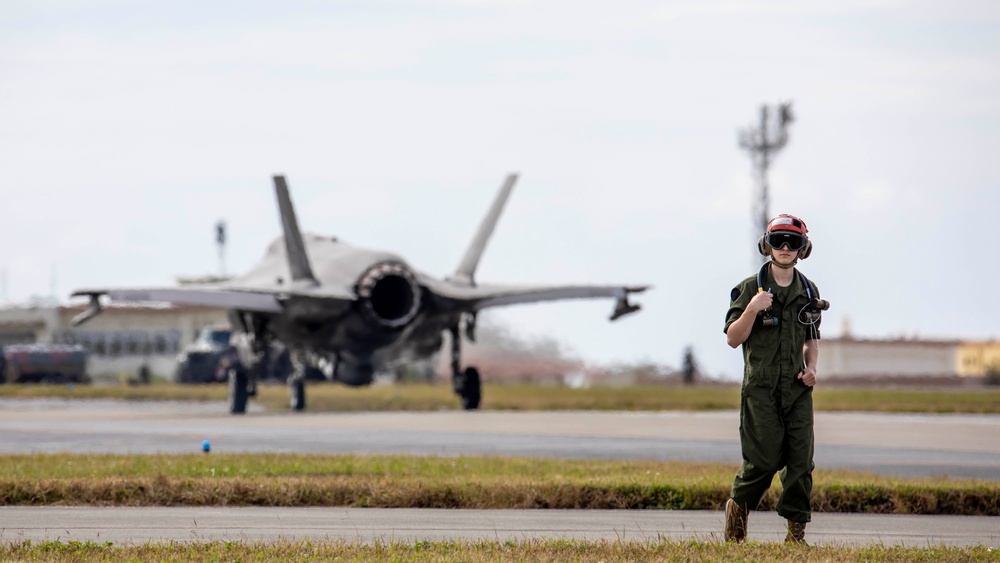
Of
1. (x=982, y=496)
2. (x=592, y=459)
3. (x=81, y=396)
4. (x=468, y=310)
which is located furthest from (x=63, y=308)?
(x=982, y=496)

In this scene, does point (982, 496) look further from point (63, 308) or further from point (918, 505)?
point (63, 308)

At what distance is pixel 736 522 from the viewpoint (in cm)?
921

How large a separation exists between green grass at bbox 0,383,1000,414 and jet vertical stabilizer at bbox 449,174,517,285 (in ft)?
10.3

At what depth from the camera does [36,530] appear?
33.2ft

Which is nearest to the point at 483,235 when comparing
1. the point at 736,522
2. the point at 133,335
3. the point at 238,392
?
the point at 238,392

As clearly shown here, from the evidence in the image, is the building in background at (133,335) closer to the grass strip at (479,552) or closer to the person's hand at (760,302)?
the grass strip at (479,552)

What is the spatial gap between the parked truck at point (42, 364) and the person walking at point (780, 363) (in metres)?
54.3

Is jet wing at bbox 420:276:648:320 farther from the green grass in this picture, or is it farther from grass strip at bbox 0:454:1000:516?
grass strip at bbox 0:454:1000:516

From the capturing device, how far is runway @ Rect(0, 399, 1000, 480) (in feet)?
61.5

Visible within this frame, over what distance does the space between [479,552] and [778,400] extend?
6.18ft

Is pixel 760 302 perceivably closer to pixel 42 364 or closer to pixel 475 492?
pixel 475 492

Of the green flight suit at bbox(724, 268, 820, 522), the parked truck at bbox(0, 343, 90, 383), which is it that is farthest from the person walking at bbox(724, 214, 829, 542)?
the parked truck at bbox(0, 343, 90, 383)

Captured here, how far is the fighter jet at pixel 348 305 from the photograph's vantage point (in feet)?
105

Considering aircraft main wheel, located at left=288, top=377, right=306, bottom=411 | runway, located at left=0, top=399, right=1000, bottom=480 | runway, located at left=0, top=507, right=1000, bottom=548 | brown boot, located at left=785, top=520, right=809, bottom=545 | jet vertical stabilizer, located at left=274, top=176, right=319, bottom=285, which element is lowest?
runway, located at left=0, top=507, right=1000, bottom=548
